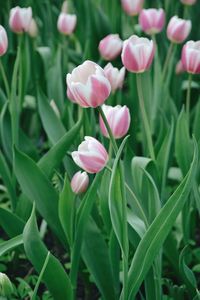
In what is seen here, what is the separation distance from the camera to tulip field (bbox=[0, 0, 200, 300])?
119cm

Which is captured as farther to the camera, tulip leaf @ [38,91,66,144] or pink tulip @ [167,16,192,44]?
pink tulip @ [167,16,192,44]

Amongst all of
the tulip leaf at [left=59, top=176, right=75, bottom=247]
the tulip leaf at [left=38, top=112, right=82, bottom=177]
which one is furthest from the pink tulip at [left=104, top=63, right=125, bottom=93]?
the tulip leaf at [left=59, top=176, right=75, bottom=247]

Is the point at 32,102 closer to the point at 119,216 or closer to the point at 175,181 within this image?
the point at 175,181

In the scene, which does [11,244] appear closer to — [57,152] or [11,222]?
[11,222]

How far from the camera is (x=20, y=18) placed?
6.19 feet

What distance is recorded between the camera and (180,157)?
160 cm

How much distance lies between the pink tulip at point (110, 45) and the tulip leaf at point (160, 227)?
0.76m

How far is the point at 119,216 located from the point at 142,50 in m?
0.37

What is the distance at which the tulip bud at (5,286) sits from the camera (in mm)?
1245

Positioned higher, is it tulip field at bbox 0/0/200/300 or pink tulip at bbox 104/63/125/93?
pink tulip at bbox 104/63/125/93

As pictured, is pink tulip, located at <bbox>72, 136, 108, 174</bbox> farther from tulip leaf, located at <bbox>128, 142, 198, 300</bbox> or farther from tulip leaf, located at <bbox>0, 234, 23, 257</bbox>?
tulip leaf, located at <bbox>0, 234, 23, 257</bbox>

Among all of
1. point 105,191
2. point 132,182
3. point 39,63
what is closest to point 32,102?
point 39,63

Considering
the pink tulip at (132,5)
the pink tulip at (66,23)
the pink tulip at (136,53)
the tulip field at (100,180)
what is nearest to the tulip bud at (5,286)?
the tulip field at (100,180)

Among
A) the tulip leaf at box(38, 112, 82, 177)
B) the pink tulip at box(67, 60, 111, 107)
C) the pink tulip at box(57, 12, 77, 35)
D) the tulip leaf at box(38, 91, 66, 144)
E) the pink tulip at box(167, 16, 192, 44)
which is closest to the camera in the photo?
the pink tulip at box(67, 60, 111, 107)
